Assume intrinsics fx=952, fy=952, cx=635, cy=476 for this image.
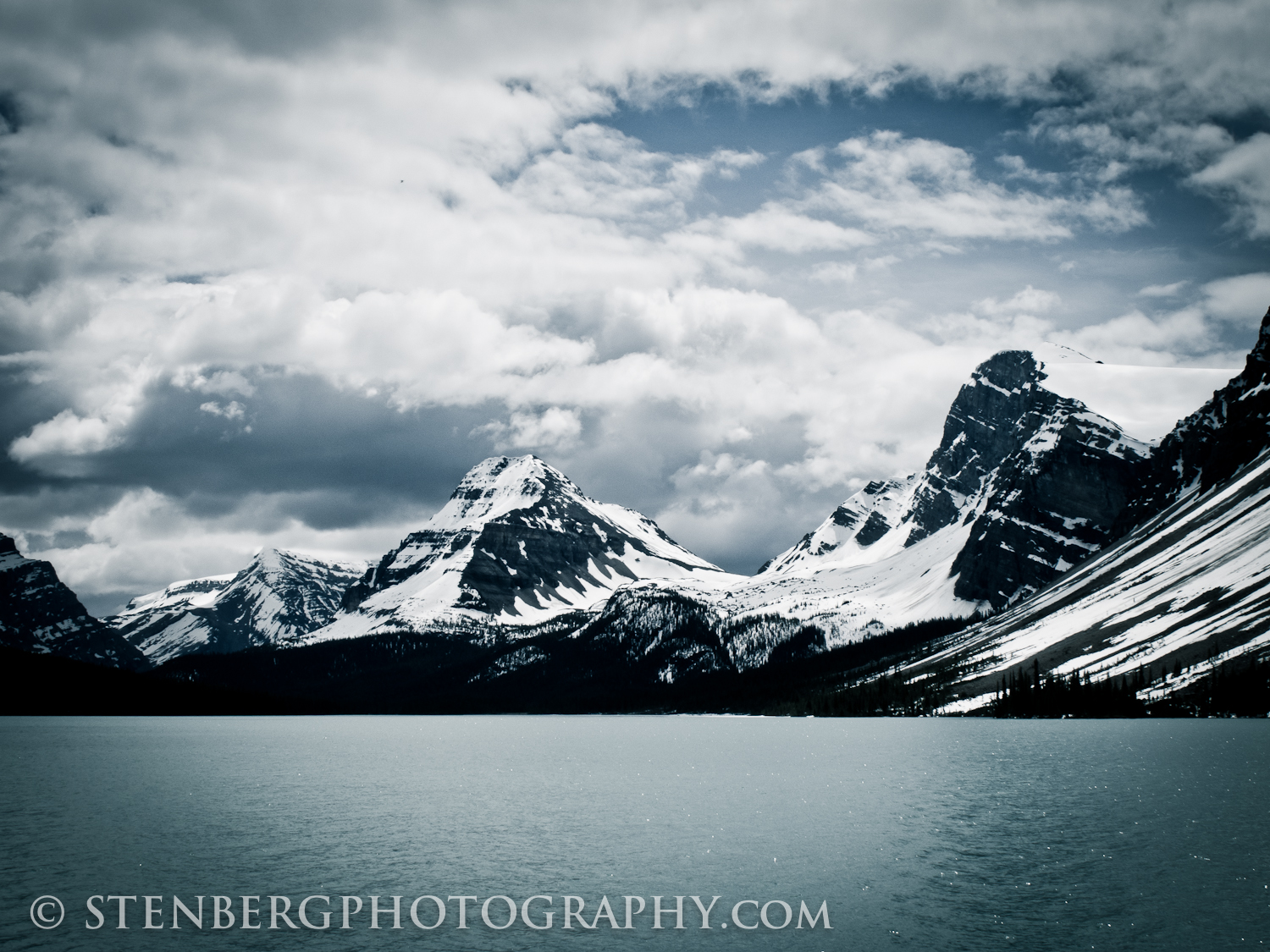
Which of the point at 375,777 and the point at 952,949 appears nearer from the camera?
the point at 952,949

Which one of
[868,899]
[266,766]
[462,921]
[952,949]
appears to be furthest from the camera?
[266,766]

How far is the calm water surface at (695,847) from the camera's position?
40625mm

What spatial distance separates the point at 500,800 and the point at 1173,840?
5571cm

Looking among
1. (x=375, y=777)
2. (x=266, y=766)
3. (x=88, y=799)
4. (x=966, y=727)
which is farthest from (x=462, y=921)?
(x=966, y=727)

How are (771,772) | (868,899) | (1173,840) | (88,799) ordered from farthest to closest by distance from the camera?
(771,772)
(88,799)
(1173,840)
(868,899)

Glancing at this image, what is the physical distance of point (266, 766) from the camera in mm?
127812

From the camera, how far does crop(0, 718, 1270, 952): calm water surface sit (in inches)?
1599

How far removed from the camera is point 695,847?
202 feet

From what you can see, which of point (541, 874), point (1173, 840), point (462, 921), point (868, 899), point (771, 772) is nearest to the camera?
point (462, 921)

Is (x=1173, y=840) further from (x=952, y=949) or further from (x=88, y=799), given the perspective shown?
(x=88, y=799)

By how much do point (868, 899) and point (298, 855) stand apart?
34989 millimetres

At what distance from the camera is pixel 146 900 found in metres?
47.0

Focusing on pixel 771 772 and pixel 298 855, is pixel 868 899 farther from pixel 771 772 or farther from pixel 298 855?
pixel 771 772

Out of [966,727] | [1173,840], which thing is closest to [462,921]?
[1173,840]
